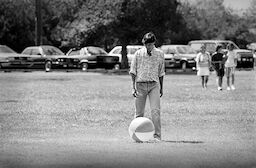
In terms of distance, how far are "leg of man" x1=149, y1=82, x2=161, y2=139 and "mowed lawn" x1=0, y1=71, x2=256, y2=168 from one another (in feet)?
0.94

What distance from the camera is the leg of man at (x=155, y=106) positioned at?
13281mm

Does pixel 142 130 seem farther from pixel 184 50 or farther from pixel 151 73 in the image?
pixel 184 50

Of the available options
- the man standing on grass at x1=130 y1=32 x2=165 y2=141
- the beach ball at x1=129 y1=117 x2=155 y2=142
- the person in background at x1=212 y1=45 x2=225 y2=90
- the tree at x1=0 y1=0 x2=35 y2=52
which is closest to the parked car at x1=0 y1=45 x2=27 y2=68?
the tree at x1=0 y1=0 x2=35 y2=52

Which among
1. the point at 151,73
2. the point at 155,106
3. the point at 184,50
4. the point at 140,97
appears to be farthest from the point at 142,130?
the point at 184,50

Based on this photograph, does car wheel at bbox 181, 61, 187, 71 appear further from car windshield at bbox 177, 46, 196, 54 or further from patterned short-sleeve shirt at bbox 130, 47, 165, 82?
patterned short-sleeve shirt at bbox 130, 47, 165, 82

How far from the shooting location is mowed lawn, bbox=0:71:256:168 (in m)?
10.8

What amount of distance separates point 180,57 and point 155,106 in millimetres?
36218

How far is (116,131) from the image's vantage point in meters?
15.3

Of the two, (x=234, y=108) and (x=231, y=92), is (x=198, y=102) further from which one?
(x=231, y=92)

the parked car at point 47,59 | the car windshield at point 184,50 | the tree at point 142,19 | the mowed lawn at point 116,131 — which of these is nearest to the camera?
the mowed lawn at point 116,131

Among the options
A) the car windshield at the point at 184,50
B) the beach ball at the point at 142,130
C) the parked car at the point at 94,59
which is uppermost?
the beach ball at the point at 142,130

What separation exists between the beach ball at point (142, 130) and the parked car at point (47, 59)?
1372 inches

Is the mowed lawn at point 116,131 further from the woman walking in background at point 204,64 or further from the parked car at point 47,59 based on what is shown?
the parked car at point 47,59

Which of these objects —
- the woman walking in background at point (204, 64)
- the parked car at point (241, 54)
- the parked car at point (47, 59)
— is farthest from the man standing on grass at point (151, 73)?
the parked car at point (241, 54)
